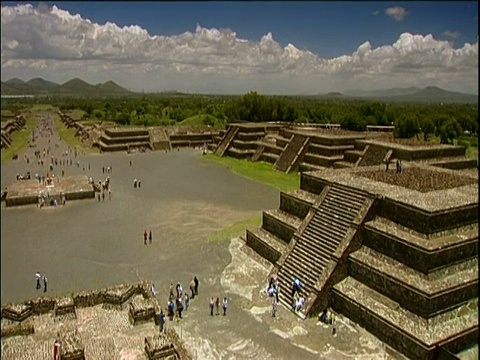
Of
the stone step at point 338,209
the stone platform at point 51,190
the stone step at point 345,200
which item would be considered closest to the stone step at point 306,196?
the stone step at point 338,209

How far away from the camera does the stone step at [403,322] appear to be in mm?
11680

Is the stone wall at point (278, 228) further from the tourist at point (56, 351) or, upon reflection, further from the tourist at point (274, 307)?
Result: the tourist at point (56, 351)

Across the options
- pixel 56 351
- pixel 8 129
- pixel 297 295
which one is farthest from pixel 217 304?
pixel 8 129

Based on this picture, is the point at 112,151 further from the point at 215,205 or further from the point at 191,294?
the point at 191,294

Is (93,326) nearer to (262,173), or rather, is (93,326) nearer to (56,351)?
(56,351)

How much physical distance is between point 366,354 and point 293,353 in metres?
2.10

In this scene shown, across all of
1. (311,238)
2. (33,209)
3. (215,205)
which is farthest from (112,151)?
(311,238)

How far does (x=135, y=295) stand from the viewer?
1546 cm

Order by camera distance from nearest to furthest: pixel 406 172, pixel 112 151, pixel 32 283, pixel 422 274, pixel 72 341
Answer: pixel 72 341, pixel 422 274, pixel 32 283, pixel 406 172, pixel 112 151

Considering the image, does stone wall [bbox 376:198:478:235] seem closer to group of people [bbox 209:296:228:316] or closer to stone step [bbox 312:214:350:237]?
stone step [bbox 312:214:350:237]

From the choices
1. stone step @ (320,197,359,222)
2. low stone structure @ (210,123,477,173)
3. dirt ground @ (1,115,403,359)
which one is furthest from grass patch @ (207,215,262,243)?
low stone structure @ (210,123,477,173)

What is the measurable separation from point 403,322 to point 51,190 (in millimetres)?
26365

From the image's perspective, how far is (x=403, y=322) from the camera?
40.3 feet

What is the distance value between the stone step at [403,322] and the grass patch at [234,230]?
8.59 meters
